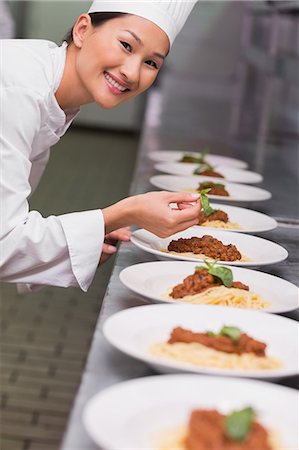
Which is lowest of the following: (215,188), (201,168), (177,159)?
(177,159)

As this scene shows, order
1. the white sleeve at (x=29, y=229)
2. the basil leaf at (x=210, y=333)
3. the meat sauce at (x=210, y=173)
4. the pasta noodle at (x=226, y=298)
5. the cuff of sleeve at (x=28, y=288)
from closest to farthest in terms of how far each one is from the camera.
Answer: the basil leaf at (x=210, y=333) → the pasta noodle at (x=226, y=298) → the white sleeve at (x=29, y=229) → the cuff of sleeve at (x=28, y=288) → the meat sauce at (x=210, y=173)

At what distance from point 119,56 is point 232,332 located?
842 millimetres

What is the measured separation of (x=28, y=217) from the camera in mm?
1829

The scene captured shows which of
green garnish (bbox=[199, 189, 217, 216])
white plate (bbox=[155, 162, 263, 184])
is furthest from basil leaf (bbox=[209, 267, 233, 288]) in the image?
white plate (bbox=[155, 162, 263, 184])

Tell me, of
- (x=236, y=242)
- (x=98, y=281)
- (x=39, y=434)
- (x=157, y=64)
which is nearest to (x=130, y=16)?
(x=157, y=64)

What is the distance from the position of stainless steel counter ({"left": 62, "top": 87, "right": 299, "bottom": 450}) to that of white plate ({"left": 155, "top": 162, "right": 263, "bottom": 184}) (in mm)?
81

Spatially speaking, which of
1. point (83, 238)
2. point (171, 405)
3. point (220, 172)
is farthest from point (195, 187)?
point (171, 405)

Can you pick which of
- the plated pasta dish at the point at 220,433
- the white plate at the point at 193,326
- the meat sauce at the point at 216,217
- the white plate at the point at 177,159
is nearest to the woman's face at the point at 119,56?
the meat sauce at the point at 216,217

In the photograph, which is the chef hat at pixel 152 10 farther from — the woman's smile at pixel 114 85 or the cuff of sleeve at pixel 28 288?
the cuff of sleeve at pixel 28 288

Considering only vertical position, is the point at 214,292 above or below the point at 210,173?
above

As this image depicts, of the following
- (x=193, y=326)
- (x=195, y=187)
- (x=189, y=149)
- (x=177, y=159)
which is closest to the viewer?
(x=193, y=326)

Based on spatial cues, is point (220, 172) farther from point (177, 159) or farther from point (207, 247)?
point (207, 247)

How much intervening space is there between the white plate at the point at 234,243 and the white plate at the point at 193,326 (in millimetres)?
399

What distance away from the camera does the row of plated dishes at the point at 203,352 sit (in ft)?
3.46
